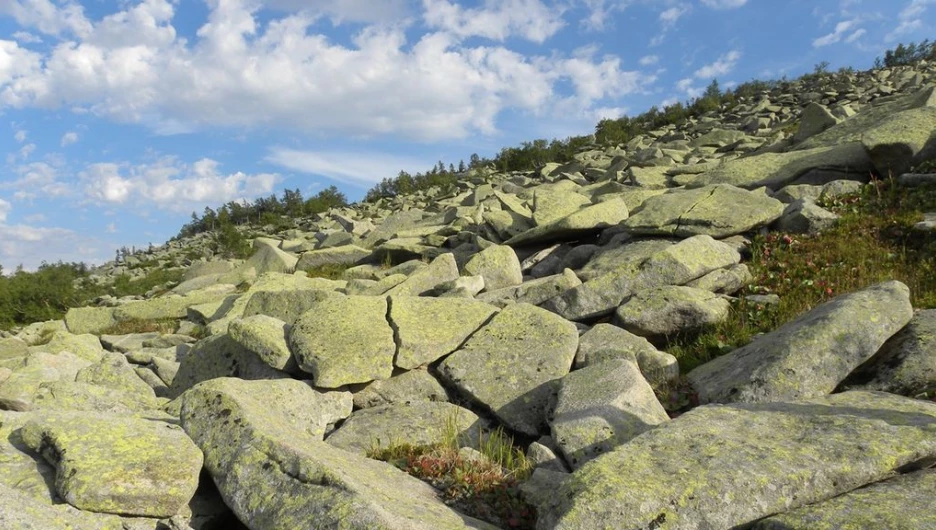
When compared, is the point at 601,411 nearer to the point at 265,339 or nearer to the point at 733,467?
the point at 733,467

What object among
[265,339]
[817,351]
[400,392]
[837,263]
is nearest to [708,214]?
[837,263]

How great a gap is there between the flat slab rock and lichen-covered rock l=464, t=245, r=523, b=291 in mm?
8911

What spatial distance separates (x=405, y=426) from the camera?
8672 millimetres

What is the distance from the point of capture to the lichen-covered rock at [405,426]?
8398mm

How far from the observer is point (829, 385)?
8062 mm

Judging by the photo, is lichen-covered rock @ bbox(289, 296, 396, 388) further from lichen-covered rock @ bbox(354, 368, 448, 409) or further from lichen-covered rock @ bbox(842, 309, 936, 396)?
lichen-covered rock @ bbox(842, 309, 936, 396)

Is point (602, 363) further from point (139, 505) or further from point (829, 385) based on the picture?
point (139, 505)

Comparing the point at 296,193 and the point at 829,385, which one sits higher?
the point at 296,193

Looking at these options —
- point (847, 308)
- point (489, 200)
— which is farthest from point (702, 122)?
point (847, 308)

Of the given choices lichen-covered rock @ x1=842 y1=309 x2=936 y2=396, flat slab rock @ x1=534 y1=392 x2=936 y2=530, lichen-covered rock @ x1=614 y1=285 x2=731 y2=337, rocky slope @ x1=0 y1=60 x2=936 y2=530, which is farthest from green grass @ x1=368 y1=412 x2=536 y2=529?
lichen-covered rock @ x1=842 y1=309 x2=936 y2=396

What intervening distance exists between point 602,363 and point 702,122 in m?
49.7

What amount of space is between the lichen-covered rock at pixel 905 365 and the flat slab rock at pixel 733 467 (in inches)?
57.0

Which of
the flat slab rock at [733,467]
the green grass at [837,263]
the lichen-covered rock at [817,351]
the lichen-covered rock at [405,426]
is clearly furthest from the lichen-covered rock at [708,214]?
the flat slab rock at [733,467]

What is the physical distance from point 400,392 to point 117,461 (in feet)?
14.6
